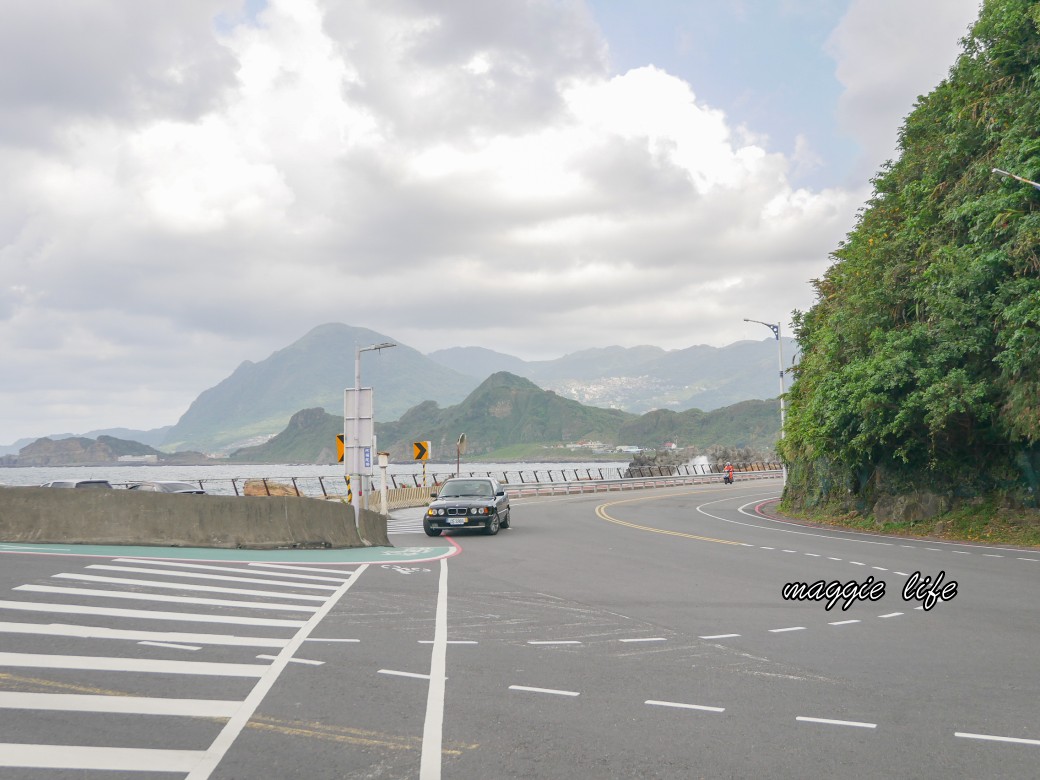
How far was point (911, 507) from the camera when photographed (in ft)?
90.5

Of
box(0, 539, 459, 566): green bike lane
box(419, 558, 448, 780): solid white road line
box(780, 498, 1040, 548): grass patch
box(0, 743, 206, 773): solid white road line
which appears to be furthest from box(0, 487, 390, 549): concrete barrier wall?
box(780, 498, 1040, 548): grass patch

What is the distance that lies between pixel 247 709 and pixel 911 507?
25.5 metres

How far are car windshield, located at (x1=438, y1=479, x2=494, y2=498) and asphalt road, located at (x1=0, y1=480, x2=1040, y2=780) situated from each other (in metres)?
11.3

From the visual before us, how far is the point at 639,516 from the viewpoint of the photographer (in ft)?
113

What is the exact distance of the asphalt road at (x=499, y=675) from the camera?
5.63 meters

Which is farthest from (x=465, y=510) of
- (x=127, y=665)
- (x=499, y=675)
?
(x=127, y=665)

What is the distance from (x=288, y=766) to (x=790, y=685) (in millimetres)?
4441

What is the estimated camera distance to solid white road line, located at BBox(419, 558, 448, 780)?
Result: 5.43 meters

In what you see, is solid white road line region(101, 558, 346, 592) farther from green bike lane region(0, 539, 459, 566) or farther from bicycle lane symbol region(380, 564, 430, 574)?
bicycle lane symbol region(380, 564, 430, 574)

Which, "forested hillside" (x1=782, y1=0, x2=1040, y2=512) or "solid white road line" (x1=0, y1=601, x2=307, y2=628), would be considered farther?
"forested hillside" (x1=782, y1=0, x2=1040, y2=512)

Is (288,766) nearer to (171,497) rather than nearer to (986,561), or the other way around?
(171,497)

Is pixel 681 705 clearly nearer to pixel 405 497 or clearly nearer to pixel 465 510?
pixel 465 510

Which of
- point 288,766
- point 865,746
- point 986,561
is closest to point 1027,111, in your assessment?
point 986,561

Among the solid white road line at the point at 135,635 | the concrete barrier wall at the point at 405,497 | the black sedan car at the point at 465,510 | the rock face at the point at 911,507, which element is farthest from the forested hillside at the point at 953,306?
the concrete barrier wall at the point at 405,497
